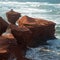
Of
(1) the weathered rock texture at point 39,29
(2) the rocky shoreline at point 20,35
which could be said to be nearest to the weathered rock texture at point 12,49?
(2) the rocky shoreline at point 20,35

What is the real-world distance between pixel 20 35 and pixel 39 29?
355 cm

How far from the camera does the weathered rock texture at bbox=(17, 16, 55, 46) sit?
55.8 ft

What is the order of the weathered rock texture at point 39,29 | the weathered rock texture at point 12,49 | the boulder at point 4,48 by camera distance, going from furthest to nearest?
the weathered rock texture at point 39,29 < the weathered rock texture at point 12,49 < the boulder at point 4,48

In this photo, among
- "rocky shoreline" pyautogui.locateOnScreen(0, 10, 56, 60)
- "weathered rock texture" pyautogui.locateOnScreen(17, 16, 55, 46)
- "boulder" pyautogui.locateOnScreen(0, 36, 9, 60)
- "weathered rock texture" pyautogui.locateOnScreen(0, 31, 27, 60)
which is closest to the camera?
"boulder" pyautogui.locateOnScreen(0, 36, 9, 60)

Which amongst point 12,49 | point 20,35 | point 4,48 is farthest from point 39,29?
point 4,48

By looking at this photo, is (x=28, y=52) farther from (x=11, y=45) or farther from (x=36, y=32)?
(x=11, y=45)

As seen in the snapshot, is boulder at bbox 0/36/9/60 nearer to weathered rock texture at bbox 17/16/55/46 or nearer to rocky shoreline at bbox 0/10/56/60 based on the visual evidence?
rocky shoreline at bbox 0/10/56/60

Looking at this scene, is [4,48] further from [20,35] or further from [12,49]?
[20,35]

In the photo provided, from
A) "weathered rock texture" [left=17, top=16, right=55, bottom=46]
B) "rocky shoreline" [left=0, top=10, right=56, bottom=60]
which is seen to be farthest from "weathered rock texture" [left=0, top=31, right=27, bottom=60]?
"weathered rock texture" [left=17, top=16, right=55, bottom=46]

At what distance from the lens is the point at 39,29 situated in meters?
17.2

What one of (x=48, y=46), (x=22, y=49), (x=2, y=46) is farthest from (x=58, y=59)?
(x=2, y=46)

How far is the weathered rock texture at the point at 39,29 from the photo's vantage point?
669 inches

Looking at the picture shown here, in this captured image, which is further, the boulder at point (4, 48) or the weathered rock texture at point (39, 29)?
the weathered rock texture at point (39, 29)

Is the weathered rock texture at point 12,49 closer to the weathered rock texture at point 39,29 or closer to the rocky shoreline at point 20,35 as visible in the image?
the rocky shoreline at point 20,35
